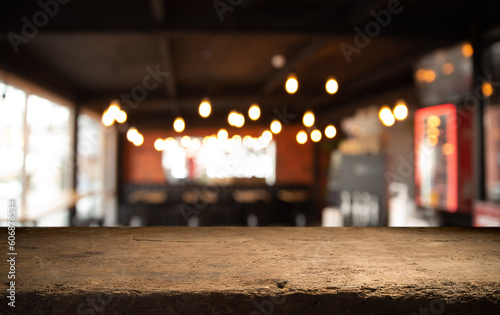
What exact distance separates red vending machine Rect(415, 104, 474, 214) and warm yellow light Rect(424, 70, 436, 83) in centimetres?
61

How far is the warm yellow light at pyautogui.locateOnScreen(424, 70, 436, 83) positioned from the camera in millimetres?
5051

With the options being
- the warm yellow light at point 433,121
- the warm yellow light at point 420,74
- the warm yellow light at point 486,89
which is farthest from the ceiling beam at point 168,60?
the warm yellow light at point 433,121

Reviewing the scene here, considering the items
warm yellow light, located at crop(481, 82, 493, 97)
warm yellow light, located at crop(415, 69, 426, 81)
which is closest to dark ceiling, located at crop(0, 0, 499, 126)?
warm yellow light, located at crop(415, 69, 426, 81)

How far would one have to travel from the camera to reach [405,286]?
2.88 ft

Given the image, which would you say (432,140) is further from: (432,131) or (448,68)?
(448,68)

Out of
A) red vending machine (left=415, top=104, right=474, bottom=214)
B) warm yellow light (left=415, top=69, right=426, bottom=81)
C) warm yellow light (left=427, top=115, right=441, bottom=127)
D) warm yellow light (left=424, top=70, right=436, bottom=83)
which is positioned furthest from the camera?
warm yellow light (left=427, top=115, right=441, bottom=127)

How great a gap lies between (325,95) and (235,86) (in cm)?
166

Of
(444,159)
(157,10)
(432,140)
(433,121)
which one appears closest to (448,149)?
(444,159)

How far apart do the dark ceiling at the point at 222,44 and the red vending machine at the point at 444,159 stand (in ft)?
2.84

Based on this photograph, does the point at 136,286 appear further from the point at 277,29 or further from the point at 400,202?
the point at 400,202

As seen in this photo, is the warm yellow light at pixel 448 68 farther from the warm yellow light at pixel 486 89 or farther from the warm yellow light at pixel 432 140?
the warm yellow light at pixel 432 140

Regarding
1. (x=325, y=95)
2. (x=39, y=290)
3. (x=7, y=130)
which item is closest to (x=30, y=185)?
(x=7, y=130)

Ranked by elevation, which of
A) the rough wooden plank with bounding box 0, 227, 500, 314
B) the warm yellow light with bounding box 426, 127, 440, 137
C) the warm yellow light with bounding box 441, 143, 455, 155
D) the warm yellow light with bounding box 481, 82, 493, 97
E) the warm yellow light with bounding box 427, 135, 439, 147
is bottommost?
the rough wooden plank with bounding box 0, 227, 500, 314

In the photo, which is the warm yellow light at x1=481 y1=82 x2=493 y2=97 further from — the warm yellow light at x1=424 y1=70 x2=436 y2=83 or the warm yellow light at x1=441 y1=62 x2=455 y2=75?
the warm yellow light at x1=424 y1=70 x2=436 y2=83
